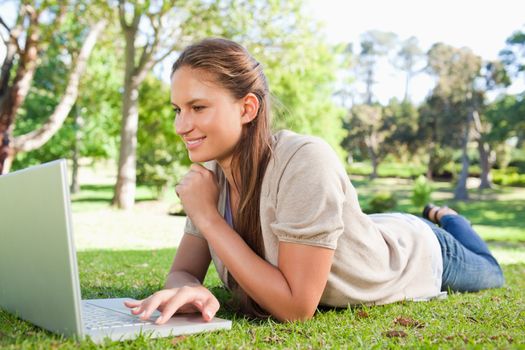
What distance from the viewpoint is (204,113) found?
266cm

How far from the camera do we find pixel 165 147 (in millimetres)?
24188

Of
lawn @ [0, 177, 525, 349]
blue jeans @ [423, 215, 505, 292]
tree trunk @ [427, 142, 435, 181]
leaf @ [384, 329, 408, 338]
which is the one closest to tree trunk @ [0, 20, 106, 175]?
lawn @ [0, 177, 525, 349]

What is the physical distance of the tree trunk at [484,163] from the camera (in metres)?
34.7

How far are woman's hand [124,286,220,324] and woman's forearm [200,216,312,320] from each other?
173 mm

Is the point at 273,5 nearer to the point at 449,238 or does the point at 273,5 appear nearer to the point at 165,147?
the point at 165,147

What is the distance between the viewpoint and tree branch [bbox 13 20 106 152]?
574 inches

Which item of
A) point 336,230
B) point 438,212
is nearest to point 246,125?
point 336,230

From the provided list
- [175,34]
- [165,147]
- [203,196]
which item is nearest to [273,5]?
[175,34]

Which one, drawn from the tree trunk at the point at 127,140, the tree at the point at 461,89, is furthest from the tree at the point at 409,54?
the tree trunk at the point at 127,140

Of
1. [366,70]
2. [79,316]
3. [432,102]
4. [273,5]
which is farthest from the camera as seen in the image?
[366,70]

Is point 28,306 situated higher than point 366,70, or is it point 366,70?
point 366,70

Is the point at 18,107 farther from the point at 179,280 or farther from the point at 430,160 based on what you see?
the point at 430,160

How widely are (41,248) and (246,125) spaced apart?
114cm

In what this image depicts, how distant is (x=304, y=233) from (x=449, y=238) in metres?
1.78
